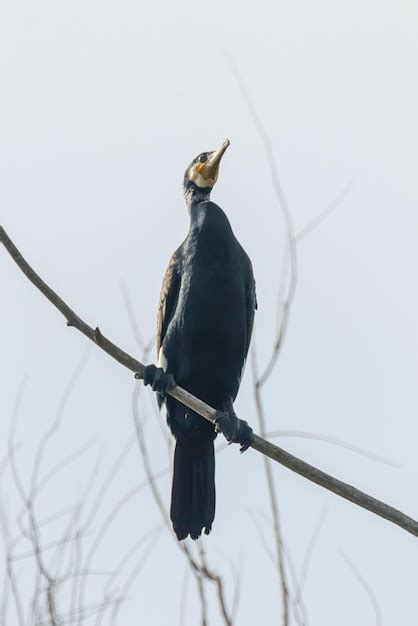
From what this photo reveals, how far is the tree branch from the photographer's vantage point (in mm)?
3578

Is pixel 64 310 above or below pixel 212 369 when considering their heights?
below

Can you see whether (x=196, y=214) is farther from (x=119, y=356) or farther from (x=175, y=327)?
(x=119, y=356)

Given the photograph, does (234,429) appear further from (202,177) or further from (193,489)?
(202,177)

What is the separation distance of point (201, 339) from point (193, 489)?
2.20 feet

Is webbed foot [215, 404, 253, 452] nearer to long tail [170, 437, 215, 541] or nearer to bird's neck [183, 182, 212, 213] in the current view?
long tail [170, 437, 215, 541]

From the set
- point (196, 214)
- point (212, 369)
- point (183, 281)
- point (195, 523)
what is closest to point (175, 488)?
point (195, 523)

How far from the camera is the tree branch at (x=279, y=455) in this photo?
3578 millimetres

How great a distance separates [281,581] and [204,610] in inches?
12.2

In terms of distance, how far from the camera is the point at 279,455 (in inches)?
148

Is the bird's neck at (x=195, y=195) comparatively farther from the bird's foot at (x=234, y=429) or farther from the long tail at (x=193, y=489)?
the bird's foot at (x=234, y=429)

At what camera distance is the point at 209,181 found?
5.90 meters

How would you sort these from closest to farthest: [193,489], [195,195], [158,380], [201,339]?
[158,380]
[201,339]
[193,489]
[195,195]

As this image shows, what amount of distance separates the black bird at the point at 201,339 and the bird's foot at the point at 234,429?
24 centimetres

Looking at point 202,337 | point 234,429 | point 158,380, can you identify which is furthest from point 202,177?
point 234,429
